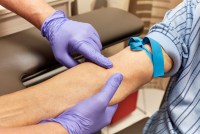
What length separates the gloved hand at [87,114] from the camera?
705 mm

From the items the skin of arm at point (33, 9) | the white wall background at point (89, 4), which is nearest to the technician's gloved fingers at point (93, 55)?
the skin of arm at point (33, 9)

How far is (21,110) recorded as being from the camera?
0.75m

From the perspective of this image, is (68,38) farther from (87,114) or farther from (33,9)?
(87,114)

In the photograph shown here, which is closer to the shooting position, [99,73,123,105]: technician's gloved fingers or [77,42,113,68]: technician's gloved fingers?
[99,73,123,105]: technician's gloved fingers

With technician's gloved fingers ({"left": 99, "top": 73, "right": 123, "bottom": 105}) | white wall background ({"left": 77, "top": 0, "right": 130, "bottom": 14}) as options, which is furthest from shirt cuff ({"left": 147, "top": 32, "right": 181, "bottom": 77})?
white wall background ({"left": 77, "top": 0, "right": 130, "bottom": 14})

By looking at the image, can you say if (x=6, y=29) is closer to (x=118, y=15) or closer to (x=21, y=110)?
(x=118, y=15)

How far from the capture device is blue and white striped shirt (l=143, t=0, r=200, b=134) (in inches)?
32.1

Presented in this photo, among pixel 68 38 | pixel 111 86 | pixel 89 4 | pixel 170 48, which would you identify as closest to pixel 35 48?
pixel 68 38

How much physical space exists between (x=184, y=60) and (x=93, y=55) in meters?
0.28

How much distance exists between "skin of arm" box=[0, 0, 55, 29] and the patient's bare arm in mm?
301

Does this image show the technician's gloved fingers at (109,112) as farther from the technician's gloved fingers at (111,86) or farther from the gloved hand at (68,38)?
the gloved hand at (68,38)

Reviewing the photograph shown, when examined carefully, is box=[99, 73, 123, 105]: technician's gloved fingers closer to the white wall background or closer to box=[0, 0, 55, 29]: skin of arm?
box=[0, 0, 55, 29]: skin of arm

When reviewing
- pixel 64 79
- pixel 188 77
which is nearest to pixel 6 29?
pixel 64 79

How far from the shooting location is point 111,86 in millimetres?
776
